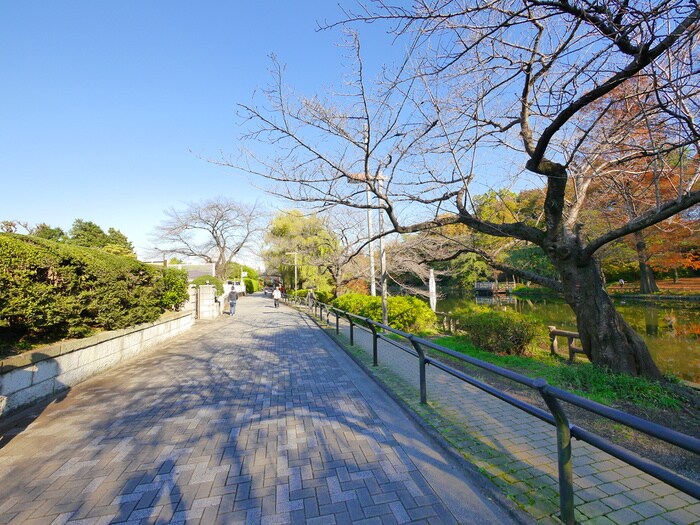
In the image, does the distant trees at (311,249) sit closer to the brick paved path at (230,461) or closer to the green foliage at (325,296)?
the green foliage at (325,296)

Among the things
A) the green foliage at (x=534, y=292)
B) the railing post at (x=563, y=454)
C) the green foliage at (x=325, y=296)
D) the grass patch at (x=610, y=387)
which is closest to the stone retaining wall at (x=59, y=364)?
the railing post at (x=563, y=454)

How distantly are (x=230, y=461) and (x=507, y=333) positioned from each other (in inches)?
243

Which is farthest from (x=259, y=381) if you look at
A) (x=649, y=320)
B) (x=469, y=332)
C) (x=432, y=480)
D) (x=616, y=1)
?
(x=649, y=320)

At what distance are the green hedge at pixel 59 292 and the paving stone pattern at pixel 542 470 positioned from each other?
16.5 ft

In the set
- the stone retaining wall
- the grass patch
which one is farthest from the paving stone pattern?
the stone retaining wall

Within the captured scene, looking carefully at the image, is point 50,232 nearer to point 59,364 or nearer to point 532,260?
point 59,364

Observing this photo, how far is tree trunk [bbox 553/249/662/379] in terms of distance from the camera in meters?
4.88

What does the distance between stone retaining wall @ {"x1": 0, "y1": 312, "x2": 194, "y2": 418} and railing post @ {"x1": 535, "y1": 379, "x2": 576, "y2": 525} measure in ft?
16.1

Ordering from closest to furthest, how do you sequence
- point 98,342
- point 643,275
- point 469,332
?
point 98,342, point 469,332, point 643,275

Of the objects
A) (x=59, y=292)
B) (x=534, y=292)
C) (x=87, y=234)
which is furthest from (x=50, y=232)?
(x=534, y=292)

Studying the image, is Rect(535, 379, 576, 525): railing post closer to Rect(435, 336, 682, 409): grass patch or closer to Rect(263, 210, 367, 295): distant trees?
Rect(435, 336, 682, 409): grass patch

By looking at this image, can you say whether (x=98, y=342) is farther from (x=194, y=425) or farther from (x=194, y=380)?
(x=194, y=425)

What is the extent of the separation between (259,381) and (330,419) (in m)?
2.09

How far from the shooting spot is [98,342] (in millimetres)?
5961
